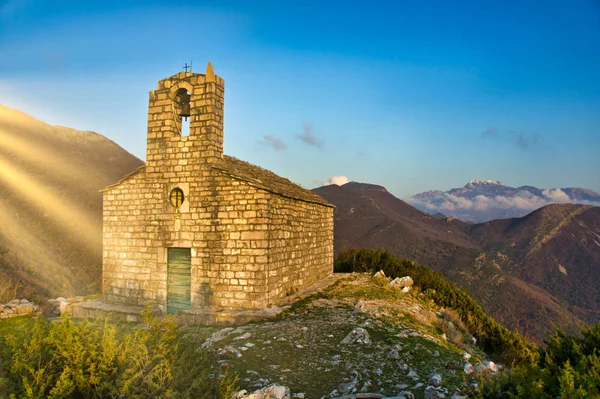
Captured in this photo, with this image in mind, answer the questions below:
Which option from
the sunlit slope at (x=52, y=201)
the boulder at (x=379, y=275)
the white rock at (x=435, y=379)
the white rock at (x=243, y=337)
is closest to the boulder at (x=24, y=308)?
the sunlit slope at (x=52, y=201)

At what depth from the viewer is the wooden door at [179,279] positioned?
10.4 m

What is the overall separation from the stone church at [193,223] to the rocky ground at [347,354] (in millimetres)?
1363

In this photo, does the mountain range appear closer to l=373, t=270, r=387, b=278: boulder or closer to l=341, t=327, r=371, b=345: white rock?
l=373, t=270, r=387, b=278: boulder

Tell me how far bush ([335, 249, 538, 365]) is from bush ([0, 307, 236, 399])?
6.22 meters

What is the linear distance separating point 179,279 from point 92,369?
6396 millimetres

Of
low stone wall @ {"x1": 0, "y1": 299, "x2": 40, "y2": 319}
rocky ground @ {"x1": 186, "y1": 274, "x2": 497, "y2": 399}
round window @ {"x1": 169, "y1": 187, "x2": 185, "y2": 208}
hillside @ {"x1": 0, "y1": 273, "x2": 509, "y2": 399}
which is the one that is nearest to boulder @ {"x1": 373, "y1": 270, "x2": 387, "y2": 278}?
hillside @ {"x1": 0, "y1": 273, "x2": 509, "y2": 399}

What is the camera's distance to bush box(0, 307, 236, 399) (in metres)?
4.07

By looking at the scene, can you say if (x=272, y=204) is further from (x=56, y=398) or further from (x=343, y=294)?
(x=56, y=398)

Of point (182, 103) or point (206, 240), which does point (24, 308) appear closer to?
point (206, 240)

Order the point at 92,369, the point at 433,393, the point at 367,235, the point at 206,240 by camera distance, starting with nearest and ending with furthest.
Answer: the point at 92,369 → the point at 433,393 → the point at 206,240 → the point at 367,235

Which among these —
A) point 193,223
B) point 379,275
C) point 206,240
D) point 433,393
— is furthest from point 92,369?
point 379,275

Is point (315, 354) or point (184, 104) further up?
point (184, 104)

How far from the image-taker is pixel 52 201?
29.9 metres

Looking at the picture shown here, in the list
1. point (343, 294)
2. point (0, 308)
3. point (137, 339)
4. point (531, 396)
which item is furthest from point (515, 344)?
point (0, 308)
